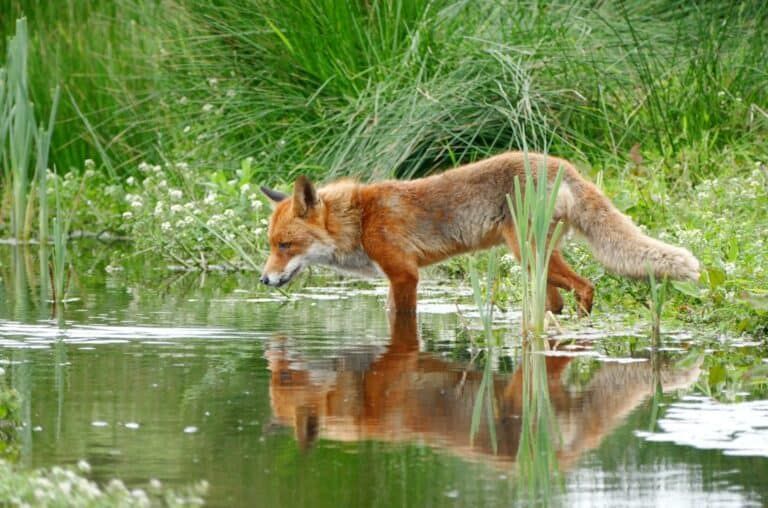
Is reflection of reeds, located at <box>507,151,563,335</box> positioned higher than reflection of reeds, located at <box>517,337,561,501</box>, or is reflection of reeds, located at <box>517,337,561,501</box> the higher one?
reflection of reeds, located at <box>507,151,563,335</box>

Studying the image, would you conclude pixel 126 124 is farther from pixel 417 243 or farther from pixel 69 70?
pixel 417 243

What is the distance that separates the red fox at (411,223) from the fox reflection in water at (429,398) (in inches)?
69.7

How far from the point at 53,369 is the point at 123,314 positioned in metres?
2.30

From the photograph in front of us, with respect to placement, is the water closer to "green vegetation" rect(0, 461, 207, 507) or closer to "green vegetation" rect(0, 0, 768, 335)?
"green vegetation" rect(0, 461, 207, 507)

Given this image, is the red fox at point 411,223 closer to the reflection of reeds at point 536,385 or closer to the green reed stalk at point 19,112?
the reflection of reeds at point 536,385

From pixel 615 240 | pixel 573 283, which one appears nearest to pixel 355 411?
pixel 615 240

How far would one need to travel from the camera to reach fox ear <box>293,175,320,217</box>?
30.5ft

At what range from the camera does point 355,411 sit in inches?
227

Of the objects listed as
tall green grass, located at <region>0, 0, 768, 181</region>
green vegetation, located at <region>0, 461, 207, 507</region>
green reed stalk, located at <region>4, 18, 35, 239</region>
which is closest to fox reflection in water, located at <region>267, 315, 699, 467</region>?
green vegetation, located at <region>0, 461, 207, 507</region>

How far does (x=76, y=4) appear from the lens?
765 inches

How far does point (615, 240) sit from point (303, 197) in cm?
215

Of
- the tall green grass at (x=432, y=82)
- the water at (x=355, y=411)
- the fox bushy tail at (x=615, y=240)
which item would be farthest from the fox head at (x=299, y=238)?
the tall green grass at (x=432, y=82)

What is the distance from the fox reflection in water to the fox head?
1937 mm

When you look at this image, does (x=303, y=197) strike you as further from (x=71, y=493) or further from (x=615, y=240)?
(x=71, y=493)
